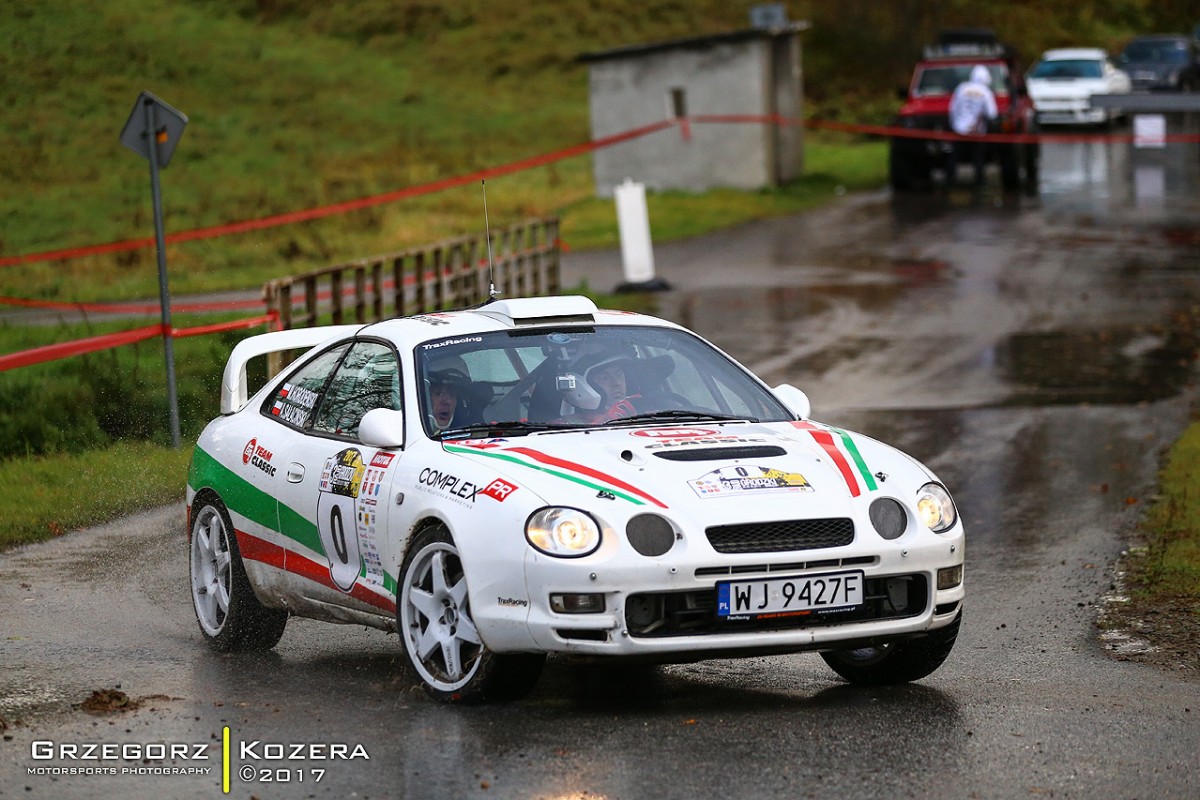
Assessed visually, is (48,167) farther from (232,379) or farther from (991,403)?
(232,379)

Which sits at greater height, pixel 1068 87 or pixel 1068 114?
→ pixel 1068 87

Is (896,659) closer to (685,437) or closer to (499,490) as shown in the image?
(685,437)

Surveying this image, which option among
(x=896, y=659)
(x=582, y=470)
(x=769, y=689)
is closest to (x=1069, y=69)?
(x=896, y=659)

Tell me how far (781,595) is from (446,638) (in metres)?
1.20

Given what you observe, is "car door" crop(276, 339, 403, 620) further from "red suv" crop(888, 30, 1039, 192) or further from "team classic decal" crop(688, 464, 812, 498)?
"red suv" crop(888, 30, 1039, 192)

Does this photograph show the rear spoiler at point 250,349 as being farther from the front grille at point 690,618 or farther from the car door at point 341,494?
the front grille at point 690,618

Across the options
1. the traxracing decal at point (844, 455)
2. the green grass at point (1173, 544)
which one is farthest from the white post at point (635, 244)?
the traxracing decal at point (844, 455)

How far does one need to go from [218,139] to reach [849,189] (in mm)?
18125

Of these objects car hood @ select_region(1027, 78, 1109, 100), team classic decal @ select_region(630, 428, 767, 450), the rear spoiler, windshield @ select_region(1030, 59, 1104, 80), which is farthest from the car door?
windshield @ select_region(1030, 59, 1104, 80)

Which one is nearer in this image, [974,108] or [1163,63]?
[974,108]

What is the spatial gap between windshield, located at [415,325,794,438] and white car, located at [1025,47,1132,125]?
38064mm

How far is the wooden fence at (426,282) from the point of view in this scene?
16828 mm

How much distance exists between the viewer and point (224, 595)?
8.49 metres

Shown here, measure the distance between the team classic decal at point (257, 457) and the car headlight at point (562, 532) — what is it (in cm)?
191
